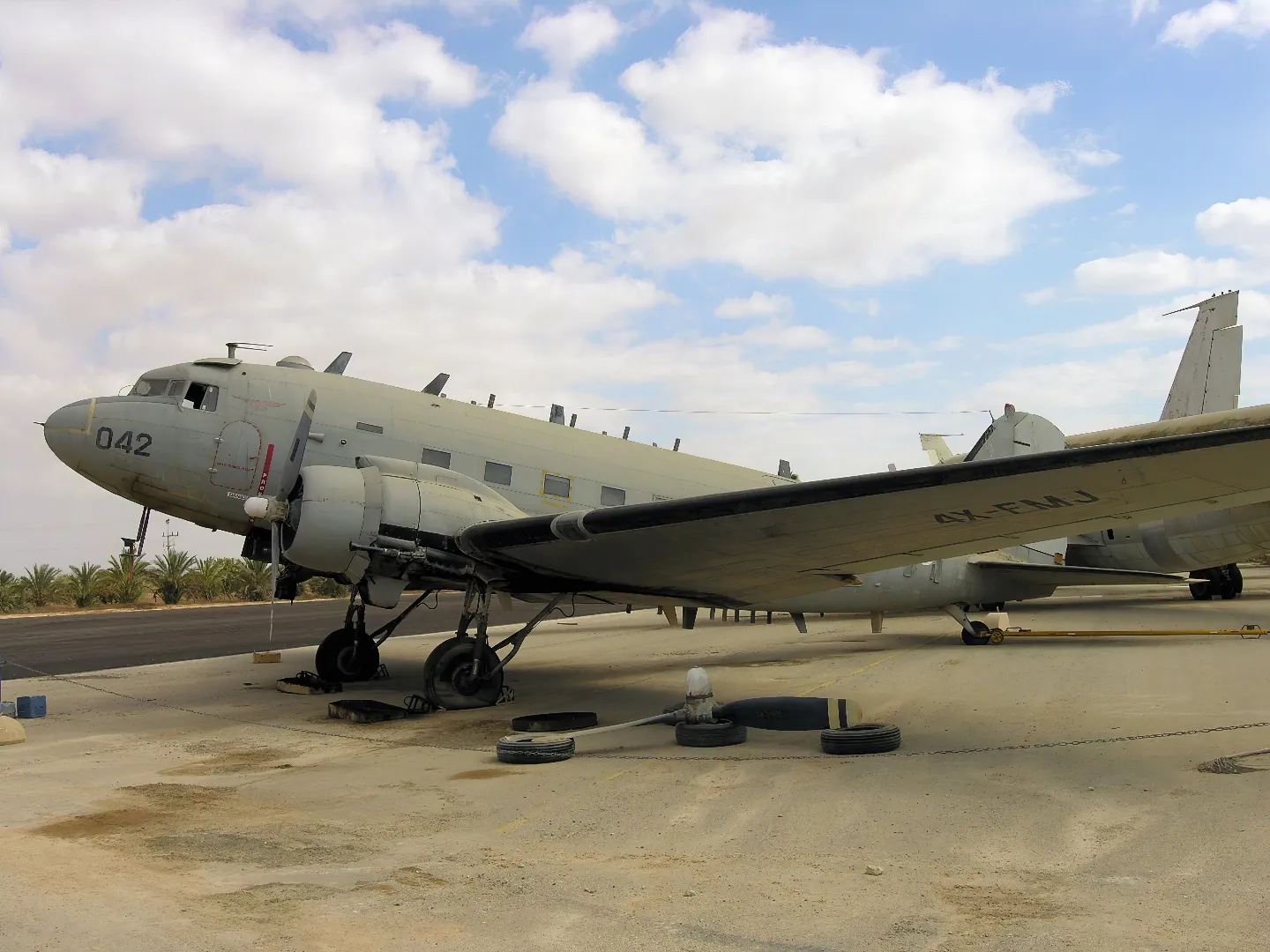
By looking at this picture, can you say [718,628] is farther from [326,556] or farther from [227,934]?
[227,934]

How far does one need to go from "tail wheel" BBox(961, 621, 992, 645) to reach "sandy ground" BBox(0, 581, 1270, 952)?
5679mm

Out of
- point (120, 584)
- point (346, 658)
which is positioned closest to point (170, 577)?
point (120, 584)

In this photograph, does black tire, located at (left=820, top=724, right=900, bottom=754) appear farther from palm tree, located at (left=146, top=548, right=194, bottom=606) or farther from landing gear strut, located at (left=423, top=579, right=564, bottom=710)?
palm tree, located at (left=146, top=548, right=194, bottom=606)

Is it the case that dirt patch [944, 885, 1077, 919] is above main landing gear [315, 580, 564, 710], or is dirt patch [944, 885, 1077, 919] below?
below

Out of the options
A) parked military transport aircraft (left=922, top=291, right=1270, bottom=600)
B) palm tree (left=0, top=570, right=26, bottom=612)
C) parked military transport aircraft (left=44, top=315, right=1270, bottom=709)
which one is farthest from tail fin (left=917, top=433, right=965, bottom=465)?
palm tree (left=0, top=570, right=26, bottom=612)

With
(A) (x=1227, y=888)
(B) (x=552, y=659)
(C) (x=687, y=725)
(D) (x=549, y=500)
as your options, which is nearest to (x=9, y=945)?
(A) (x=1227, y=888)

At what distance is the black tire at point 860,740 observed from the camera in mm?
8086

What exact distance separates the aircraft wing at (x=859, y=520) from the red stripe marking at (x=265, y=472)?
116 inches

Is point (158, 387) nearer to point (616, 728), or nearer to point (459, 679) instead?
point (459, 679)

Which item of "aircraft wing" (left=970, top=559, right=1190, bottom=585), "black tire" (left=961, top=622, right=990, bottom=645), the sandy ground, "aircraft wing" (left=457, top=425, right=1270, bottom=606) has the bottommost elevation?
the sandy ground

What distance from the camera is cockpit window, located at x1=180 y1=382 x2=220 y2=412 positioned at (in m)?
11.6

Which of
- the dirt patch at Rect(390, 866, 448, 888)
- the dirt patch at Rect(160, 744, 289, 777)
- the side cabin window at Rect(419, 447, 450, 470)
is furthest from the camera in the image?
the side cabin window at Rect(419, 447, 450, 470)

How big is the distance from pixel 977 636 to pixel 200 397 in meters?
13.9

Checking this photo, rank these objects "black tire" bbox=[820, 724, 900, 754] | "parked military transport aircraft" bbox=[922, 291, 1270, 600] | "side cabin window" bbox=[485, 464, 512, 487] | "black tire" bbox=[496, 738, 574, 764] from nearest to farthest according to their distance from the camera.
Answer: "black tire" bbox=[496, 738, 574, 764] < "black tire" bbox=[820, 724, 900, 754] < "side cabin window" bbox=[485, 464, 512, 487] < "parked military transport aircraft" bbox=[922, 291, 1270, 600]
